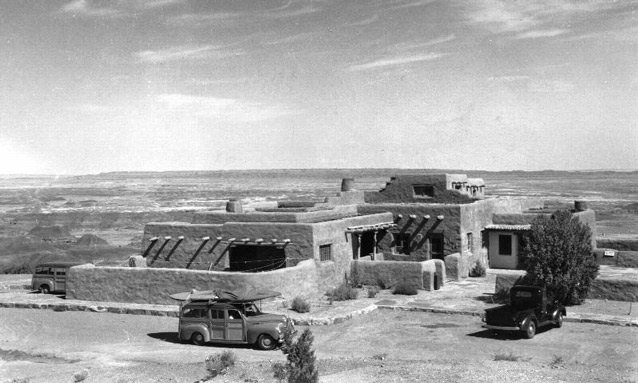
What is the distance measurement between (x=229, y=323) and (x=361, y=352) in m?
3.91

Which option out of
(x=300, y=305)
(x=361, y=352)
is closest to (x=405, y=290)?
(x=300, y=305)

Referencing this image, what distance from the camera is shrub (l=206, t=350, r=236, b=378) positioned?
16812 millimetres

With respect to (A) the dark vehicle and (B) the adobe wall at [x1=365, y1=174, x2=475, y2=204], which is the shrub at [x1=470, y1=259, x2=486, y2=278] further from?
(A) the dark vehicle

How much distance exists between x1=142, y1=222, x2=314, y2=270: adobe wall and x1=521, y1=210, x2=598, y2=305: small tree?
8701 millimetres

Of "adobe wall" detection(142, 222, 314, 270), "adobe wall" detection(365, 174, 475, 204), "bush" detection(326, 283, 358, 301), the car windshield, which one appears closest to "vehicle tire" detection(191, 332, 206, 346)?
the car windshield

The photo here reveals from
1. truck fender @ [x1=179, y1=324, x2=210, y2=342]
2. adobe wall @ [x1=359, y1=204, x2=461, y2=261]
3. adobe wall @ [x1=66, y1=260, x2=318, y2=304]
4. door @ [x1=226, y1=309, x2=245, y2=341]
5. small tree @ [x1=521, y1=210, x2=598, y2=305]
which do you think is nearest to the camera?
door @ [x1=226, y1=309, x2=245, y2=341]

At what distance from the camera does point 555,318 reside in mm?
21375

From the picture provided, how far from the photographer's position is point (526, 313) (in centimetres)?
2031

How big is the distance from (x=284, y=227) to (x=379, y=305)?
18.0 feet

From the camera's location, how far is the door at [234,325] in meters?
19.6

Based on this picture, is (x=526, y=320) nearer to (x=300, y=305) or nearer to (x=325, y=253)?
(x=300, y=305)

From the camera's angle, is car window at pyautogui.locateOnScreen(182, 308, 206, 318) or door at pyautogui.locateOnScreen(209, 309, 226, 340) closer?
door at pyautogui.locateOnScreen(209, 309, 226, 340)

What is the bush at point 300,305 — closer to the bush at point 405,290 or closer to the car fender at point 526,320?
the bush at point 405,290

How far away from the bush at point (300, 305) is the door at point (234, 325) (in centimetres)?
445
